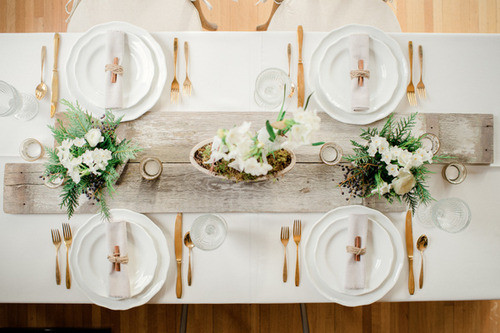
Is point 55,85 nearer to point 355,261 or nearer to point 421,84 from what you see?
point 355,261

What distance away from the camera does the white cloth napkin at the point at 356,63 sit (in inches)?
51.7

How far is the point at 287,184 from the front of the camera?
4.43 feet

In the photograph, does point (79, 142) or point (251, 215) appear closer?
point (79, 142)

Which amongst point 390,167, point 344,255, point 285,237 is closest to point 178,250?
point 285,237

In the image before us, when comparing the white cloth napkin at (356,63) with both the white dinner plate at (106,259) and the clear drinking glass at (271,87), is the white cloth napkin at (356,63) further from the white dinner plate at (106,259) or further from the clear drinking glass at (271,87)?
the white dinner plate at (106,259)

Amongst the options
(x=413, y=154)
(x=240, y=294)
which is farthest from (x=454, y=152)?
(x=240, y=294)

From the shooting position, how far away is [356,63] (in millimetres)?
1320

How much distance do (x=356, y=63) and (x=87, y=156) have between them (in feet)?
3.68

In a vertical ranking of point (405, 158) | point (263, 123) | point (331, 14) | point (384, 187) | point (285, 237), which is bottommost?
point (285, 237)

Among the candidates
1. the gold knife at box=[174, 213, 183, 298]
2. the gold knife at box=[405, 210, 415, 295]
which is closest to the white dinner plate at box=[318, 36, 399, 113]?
the gold knife at box=[405, 210, 415, 295]

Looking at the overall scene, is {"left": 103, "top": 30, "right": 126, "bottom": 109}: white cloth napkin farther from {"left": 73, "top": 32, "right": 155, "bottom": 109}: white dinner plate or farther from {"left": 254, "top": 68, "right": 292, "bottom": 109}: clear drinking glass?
{"left": 254, "top": 68, "right": 292, "bottom": 109}: clear drinking glass

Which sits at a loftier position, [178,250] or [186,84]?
[186,84]

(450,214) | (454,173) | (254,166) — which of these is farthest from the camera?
(454,173)

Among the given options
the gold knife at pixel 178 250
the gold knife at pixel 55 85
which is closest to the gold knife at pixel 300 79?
the gold knife at pixel 178 250
